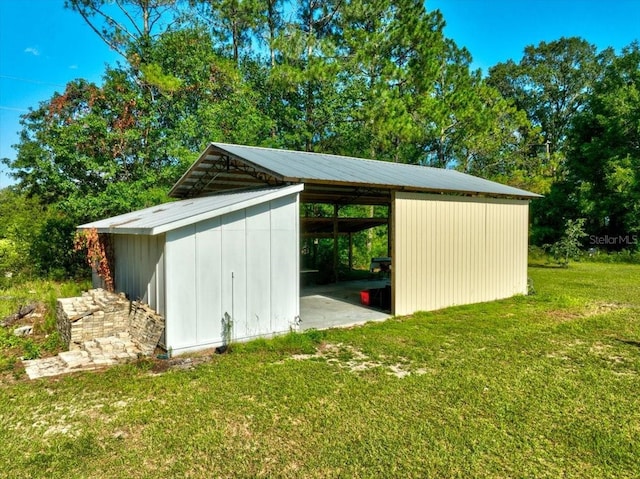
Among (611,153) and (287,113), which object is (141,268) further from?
(611,153)

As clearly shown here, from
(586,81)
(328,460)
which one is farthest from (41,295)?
(586,81)

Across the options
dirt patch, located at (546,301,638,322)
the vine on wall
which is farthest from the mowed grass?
the vine on wall

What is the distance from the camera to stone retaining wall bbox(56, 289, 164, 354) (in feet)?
18.0

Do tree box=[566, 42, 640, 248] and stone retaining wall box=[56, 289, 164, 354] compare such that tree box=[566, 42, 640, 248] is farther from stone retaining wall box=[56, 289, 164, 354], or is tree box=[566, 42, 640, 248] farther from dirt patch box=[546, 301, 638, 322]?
stone retaining wall box=[56, 289, 164, 354]

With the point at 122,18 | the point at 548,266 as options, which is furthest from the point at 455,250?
the point at 122,18

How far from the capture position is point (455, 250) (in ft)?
28.5

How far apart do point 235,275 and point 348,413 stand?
276cm

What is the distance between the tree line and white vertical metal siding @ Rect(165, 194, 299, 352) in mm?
7236

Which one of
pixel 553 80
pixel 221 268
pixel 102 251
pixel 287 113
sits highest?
pixel 553 80

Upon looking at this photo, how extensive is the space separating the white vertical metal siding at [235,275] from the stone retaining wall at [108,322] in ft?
1.19

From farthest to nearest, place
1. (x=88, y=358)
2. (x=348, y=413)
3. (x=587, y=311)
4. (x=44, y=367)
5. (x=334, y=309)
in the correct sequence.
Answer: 1. (x=334, y=309)
2. (x=587, y=311)
3. (x=88, y=358)
4. (x=44, y=367)
5. (x=348, y=413)

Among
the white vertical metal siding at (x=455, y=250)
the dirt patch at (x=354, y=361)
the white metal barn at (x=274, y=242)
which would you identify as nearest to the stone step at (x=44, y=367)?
the white metal barn at (x=274, y=242)

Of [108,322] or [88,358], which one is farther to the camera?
[108,322]

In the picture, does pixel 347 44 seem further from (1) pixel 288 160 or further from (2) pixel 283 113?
(1) pixel 288 160
